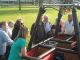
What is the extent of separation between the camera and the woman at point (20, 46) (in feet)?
19.0

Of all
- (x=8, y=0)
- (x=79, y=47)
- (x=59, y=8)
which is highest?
(x=59, y=8)

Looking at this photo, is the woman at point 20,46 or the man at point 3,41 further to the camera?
the man at point 3,41

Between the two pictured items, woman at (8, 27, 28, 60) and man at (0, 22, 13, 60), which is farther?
man at (0, 22, 13, 60)

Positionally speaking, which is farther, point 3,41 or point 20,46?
point 3,41

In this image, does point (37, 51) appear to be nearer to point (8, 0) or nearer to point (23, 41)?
point (23, 41)

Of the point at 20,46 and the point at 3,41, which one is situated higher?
the point at 20,46

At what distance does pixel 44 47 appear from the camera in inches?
287

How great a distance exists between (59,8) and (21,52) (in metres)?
2.51

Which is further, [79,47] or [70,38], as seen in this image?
[70,38]

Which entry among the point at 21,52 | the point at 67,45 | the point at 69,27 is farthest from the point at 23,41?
the point at 69,27

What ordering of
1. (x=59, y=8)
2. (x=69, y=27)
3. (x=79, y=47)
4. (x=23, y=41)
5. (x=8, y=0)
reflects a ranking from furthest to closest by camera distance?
(x=8, y=0)
(x=69, y=27)
(x=59, y=8)
(x=79, y=47)
(x=23, y=41)

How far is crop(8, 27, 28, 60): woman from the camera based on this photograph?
227 inches

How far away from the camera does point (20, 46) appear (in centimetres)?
584

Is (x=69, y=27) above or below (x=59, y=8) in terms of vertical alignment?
below
